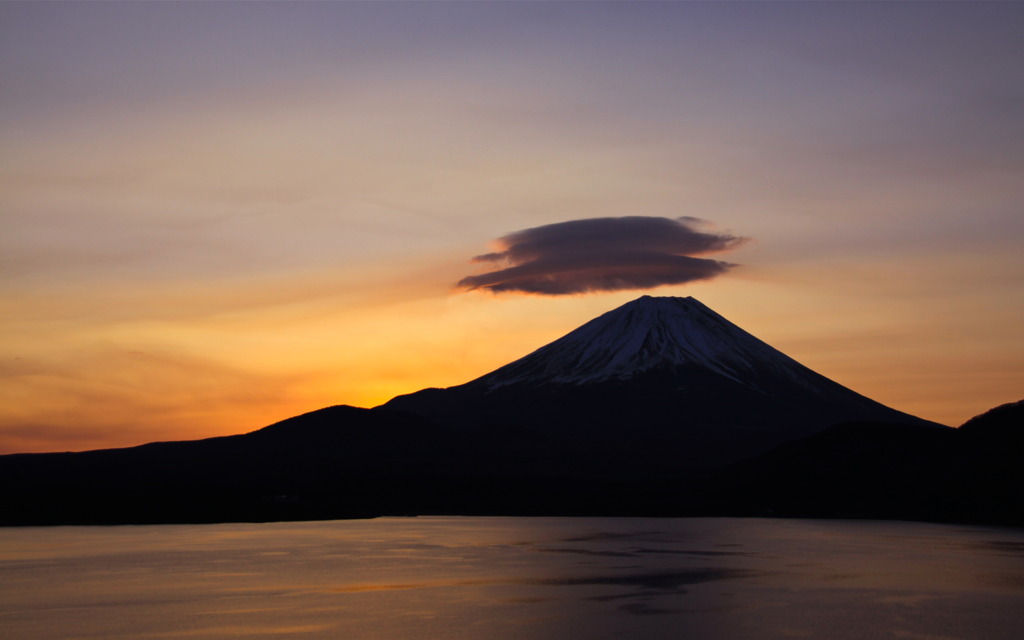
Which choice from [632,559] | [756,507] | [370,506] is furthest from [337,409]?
[632,559]

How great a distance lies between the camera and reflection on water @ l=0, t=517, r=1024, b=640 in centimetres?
3097

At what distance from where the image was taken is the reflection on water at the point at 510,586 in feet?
102

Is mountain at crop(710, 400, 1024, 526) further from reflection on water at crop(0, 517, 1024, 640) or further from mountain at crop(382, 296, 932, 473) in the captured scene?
mountain at crop(382, 296, 932, 473)

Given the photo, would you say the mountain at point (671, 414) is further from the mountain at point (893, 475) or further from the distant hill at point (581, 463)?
the mountain at point (893, 475)

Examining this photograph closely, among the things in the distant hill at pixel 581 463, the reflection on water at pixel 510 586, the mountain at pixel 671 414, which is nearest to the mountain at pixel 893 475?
the distant hill at pixel 581 463

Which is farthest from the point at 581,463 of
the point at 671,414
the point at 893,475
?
the point at 893,475

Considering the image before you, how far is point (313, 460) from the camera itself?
148 m

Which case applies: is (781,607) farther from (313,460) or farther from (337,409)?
(337,409)

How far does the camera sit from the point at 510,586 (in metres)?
40.2

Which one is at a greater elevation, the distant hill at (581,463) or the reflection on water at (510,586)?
the distant hill at (581,463)

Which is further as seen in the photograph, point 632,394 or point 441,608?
point 632,394

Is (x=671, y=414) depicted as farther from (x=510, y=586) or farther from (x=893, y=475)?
(x=510, y=586)

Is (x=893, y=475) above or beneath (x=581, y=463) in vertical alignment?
beneath

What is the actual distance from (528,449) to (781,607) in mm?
120396
